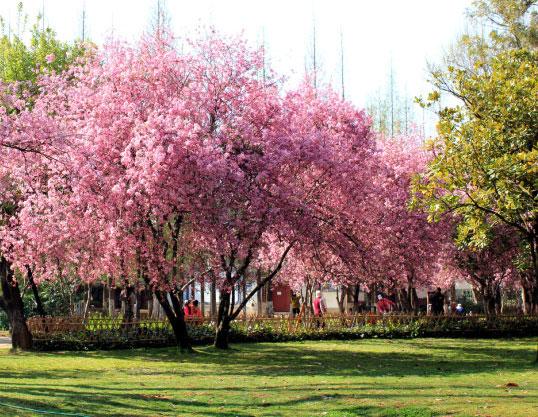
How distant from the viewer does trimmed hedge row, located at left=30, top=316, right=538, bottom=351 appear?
24562 mm

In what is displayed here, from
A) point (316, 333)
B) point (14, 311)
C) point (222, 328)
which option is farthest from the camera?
point (316, 333)

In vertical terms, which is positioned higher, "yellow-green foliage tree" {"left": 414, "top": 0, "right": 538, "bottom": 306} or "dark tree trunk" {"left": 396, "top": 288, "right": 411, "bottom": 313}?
"yellow-green foliage tree" {"left": 414, "top": 0, "right": 538, "bottom": 306}

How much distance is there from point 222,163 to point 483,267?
62.7ft

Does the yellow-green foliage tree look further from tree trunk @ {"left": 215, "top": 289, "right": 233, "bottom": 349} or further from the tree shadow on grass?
tree trunk @ {"left": 215, "top": 289, "right": 233, "bottom": 349}

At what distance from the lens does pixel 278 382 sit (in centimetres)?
1540

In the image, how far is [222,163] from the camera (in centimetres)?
2003

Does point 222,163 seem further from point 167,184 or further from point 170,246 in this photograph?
point 170,246

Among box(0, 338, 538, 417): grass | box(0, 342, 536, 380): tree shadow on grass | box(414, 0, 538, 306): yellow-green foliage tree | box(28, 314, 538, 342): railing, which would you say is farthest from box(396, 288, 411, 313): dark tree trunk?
box(414, 0, 538, 306): yellow-green foliage tree

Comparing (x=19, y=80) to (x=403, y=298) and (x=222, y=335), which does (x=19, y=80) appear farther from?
(x=403, y=298)

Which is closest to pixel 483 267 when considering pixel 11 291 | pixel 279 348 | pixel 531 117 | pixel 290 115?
pixel 279 348

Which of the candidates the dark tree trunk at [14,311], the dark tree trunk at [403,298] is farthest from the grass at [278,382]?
the dark tree trunk at [403,298]

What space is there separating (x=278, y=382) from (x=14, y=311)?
450 inches

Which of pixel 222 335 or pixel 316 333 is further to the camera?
pixel 316 333

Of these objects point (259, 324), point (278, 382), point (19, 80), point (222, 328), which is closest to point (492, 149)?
point (278, 382)
